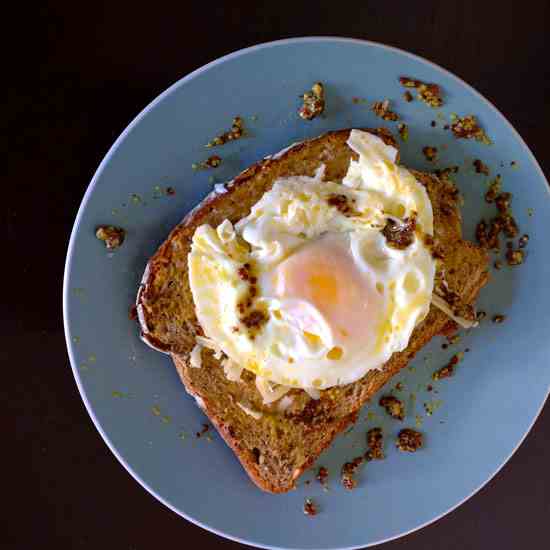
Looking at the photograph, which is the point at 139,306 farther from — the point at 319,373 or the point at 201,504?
the point at 201,504

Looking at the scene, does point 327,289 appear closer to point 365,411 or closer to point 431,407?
point 365,411

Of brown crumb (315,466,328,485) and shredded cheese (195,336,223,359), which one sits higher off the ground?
shredded cheese (195,336,223,359)

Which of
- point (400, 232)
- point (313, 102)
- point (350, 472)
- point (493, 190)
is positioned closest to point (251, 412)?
point (350, 472)

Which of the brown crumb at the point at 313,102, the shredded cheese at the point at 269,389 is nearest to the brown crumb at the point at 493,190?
the brown crumb at the point at 313,102

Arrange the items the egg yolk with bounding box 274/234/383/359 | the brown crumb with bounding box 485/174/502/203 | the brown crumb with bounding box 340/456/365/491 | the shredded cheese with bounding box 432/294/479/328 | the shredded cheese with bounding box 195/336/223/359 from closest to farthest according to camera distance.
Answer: the egg yolk with bounding box 274/234/383/359 → the shredded cheese with bounding box 195/336/223/359 → the shredded cheese with bounding box 432/294/479/328 → the brown crumb with bounding box 485/174/502/203 → the brown crumb with bounding box 340/456/365/491

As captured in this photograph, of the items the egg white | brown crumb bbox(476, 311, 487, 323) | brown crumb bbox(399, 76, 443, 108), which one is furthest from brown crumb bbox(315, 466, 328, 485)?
brown crumb bbox(399, 76, 443, 108)

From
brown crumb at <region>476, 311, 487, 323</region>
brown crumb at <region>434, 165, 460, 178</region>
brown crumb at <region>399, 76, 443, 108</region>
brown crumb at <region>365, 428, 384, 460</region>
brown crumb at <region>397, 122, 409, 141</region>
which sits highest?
brown crumb at <region>399, 76, 443, 108</region>

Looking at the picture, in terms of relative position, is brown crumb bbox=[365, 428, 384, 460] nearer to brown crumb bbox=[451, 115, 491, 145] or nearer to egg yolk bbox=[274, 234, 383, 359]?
egg yolk bbox=[274, 234, 383, 359]
